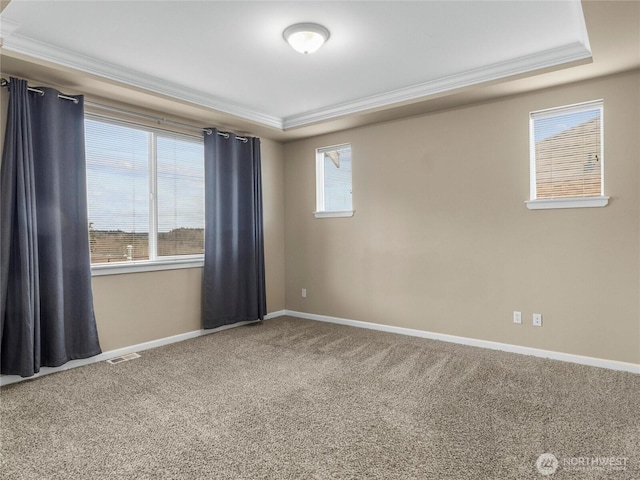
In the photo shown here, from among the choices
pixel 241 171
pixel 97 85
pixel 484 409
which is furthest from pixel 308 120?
pixel 484 409

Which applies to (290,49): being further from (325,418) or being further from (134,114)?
(325,418)

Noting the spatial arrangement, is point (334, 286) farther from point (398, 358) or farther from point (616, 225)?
point (616, 225)

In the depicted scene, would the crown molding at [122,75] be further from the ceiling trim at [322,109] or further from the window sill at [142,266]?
the window sill at [142,266]

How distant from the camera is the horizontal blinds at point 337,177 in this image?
5.00m

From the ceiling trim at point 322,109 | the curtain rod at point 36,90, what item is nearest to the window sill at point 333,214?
the ceiling trim at point 322,109

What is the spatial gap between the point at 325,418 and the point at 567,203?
2.72 metres

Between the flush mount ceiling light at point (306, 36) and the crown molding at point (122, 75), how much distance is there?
58.2 inches

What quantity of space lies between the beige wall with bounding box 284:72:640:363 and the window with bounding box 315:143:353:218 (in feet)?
0.35

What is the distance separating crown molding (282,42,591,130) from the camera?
305 centimetres

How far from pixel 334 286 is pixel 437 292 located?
4.52ft

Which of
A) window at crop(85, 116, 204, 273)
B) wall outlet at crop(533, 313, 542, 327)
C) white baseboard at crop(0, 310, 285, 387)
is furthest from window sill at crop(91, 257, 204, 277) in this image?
wall outlet at crop(533, 313, 542, 327)

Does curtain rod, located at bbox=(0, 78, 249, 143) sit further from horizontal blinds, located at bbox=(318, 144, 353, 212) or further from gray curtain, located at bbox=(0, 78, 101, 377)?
horizontal blinds, located at bbox=(318, 144, 353, 212)

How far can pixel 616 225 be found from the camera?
10.7ft

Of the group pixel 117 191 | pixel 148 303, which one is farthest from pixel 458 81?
pixel 148 303
